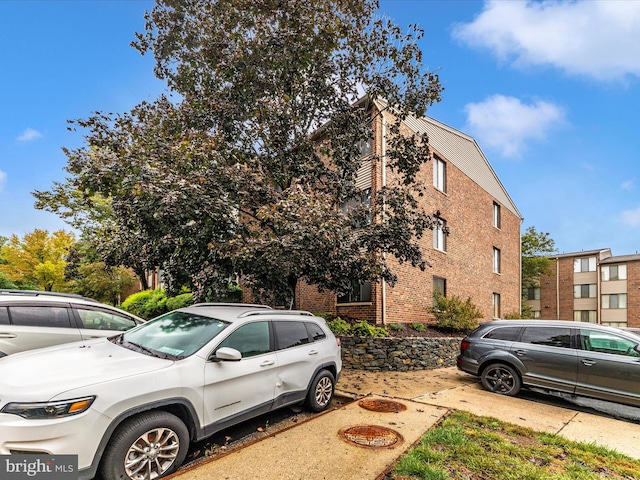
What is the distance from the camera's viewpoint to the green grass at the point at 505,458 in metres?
3.69

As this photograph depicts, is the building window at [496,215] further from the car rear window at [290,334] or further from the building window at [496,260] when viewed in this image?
the car rear window at [290,334]

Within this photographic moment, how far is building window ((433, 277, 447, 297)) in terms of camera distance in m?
14.0

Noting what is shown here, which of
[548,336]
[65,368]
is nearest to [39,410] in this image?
[65,368]

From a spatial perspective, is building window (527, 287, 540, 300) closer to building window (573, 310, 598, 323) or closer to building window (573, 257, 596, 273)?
building window (573, 310, 598, 323)

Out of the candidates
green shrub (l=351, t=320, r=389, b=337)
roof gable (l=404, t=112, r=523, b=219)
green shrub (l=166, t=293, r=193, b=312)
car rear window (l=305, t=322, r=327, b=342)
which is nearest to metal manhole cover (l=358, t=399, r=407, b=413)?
car rear window (l=305, t=322, r=327, b=342)

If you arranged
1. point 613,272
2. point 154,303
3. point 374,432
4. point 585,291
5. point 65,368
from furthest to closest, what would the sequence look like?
point 585,291, point 613,272, point 154,303, point 374,432, point 65,368

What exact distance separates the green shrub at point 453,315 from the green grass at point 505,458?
7863mm

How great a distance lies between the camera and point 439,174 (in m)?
15.7

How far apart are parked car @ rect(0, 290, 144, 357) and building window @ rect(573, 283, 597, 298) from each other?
137 feet

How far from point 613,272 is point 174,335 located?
42454mm

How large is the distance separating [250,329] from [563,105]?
52.4 feet

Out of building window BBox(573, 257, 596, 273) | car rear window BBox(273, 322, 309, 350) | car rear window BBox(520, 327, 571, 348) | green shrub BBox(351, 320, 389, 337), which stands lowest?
green shrub BBox(351, 320, 389, 337)

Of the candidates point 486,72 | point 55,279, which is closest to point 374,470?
point 486,72

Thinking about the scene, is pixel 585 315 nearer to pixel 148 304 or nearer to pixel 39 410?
pixel 148 304
